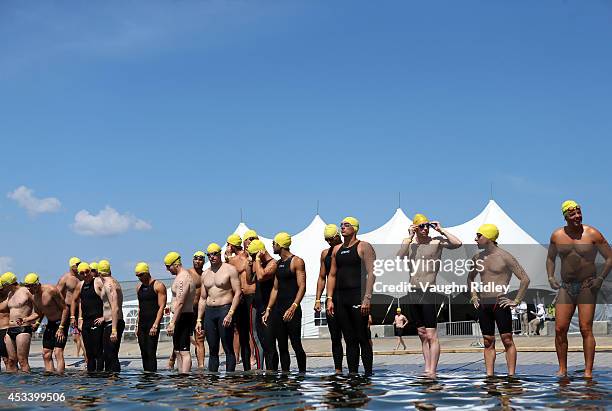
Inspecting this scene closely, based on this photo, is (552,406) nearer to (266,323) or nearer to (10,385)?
(266,323)

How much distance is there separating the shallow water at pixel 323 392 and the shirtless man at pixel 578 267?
0.71 m

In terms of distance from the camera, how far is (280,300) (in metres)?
10.3

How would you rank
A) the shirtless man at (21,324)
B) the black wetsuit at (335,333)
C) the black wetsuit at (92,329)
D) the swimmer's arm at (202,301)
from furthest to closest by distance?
1. the shirtless man at (21,324)
2. the black wetsuit at (92,329)
3. the swimmer's arm at (202,301)
4. the black wetsuit at (335,333)

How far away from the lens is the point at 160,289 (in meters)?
11.4

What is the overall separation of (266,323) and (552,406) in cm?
521

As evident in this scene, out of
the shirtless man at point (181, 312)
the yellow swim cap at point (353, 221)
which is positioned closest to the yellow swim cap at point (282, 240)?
the yellow swim cap at point (353, 221)

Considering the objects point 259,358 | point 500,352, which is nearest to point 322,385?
point 259,358

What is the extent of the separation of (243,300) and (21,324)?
4.14 meters

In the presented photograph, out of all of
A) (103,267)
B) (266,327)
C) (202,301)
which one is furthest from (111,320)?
(266,327)

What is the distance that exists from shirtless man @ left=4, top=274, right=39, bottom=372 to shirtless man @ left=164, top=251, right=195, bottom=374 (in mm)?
2962

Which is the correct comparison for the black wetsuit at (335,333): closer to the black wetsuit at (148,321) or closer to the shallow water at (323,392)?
→ the shallow water at (323,392)

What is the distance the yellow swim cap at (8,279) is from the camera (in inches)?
518

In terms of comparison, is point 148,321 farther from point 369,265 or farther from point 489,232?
point 489,232

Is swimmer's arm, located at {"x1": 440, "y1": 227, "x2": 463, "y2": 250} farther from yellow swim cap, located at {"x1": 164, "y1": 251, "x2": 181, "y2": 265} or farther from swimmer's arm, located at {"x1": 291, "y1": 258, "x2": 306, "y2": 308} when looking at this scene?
yellow swim cap, located at {"x1": 164, "y1": 251, "x2": 181, "y2": 265}
